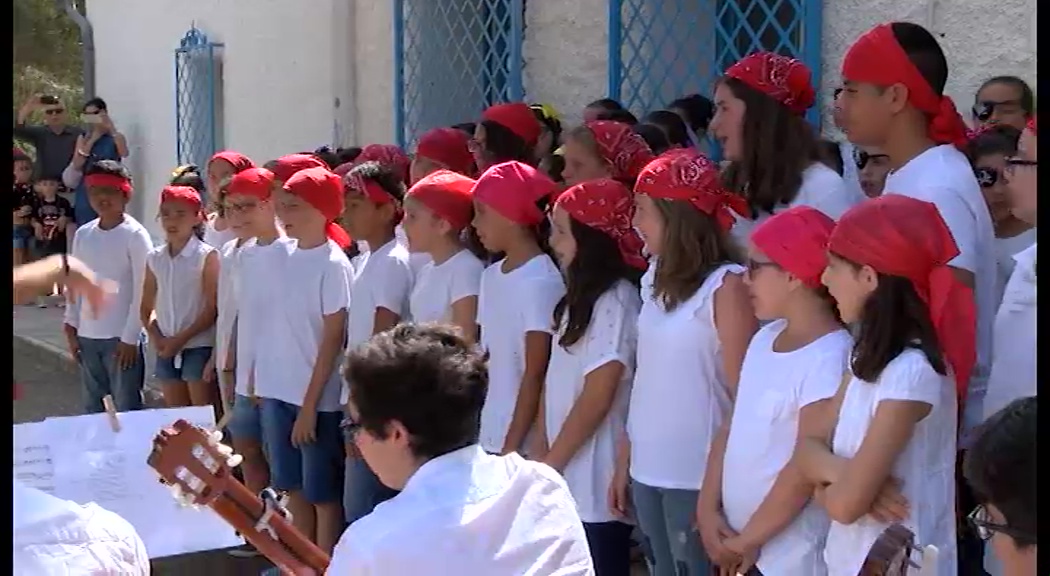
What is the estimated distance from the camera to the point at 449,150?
5000 millimetres

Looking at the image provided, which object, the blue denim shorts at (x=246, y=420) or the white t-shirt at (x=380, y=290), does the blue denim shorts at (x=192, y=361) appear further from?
the white t-shirt at (x=380, y=290)

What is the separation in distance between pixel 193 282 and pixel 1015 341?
368 centimetres

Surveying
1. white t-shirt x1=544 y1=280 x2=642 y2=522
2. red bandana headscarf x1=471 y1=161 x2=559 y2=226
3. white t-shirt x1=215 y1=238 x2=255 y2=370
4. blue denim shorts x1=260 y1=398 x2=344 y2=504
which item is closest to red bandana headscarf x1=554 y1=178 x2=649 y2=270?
white t-shirt x1=544 y1=280 x2=642 y2=522

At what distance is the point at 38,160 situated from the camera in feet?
6.28

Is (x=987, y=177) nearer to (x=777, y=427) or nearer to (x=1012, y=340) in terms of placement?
(x=1012, y=340)

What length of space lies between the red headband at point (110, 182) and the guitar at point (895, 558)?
3.45 meters

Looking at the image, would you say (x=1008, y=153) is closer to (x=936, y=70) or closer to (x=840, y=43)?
(x=936, y=70)

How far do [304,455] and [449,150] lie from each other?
120 centimetres

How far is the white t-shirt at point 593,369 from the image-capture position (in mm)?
3402

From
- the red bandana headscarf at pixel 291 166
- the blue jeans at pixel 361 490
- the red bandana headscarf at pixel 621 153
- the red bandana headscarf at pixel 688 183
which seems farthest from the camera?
the red bandana headscarf at pixel 291 166

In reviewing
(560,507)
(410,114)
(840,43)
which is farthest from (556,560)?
(410,114)

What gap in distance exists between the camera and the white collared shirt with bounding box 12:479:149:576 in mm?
1798

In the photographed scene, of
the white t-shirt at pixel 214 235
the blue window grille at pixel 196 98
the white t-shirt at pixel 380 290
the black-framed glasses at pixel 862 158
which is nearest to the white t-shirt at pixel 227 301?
the white t-shirt at pixel 214 235
